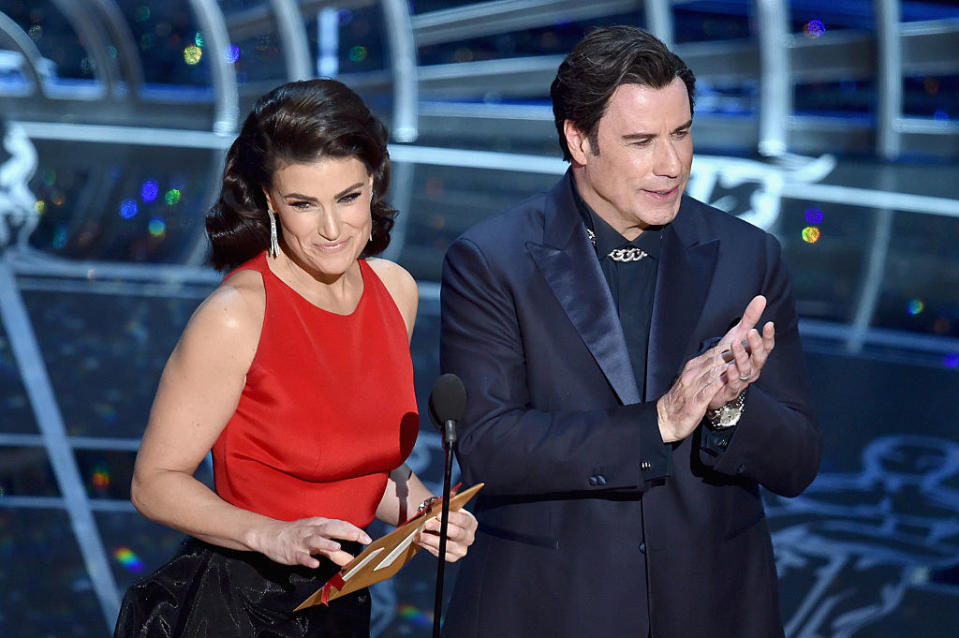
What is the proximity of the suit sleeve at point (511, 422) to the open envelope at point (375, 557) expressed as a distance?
0.22 metres

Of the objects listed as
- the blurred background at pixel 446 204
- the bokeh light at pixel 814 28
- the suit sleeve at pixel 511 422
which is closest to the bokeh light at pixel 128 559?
the blurred background at pixel 446 204

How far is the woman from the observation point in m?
1.95

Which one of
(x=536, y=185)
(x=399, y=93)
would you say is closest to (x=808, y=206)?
(x=536, y=185)

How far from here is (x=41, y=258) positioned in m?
6.56

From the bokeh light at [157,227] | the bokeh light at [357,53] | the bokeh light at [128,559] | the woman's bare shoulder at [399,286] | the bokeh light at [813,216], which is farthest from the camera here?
the bokeh light at [357,53]

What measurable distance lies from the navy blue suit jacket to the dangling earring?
12.2 inches

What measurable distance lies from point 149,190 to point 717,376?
7.39 meters

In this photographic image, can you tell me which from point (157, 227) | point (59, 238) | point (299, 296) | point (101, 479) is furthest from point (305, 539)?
point (157, 227)

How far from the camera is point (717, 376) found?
6.05ft

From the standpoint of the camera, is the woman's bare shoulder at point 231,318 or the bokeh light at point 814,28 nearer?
the woman's bare shoulder at point 231,318

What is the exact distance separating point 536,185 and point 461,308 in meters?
6.75

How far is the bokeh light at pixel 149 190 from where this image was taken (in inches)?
330

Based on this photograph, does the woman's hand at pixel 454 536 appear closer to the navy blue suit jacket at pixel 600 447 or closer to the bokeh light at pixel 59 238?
the navy blue suit jacket at pixel 600 447

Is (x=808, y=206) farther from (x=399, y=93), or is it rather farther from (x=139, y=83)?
(x=139, y=83)
